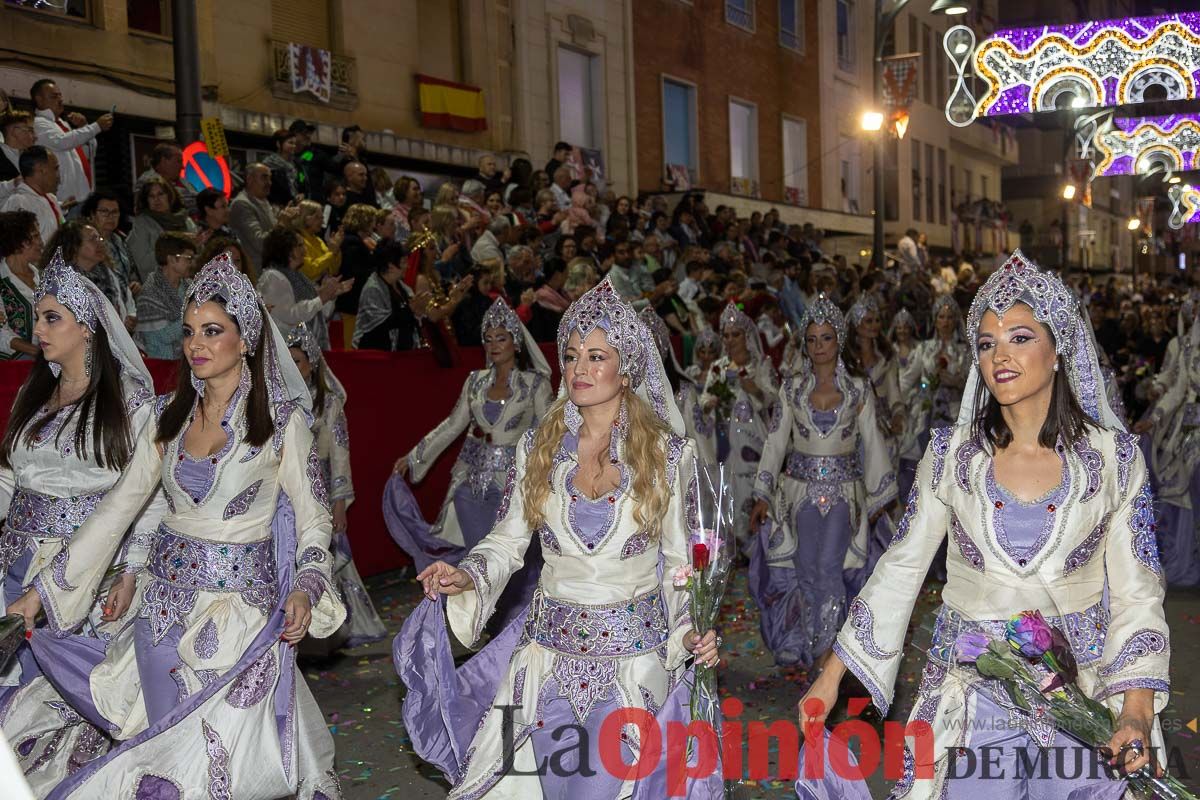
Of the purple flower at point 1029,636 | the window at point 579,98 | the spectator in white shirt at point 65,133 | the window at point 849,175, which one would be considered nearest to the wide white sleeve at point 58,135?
the spectator in white shirt at point 65,133

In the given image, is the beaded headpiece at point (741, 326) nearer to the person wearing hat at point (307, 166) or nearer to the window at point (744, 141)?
the person wearing hat at point (307, 166)

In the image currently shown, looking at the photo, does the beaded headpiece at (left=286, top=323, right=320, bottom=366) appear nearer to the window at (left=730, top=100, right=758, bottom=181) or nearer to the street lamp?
the street lamp

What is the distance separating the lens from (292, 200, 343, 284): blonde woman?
9.97 metres

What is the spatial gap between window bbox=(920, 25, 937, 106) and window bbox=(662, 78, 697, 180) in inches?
606

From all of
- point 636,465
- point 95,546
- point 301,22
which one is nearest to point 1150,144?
point 301,22

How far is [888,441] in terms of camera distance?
7.39 m

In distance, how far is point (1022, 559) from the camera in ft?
11.8

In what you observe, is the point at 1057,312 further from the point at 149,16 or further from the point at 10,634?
the point at 149,16

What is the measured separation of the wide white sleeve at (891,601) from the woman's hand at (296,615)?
1794mm

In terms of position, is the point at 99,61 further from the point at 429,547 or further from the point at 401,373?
the point at 429,547

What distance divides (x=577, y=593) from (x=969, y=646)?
1.29 m

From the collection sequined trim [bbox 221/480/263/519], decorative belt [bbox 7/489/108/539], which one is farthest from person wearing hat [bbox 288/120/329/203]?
sequined trim [bbox 221/480/263/519]

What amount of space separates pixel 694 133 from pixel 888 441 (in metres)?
19.0

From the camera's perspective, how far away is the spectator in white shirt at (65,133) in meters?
9.73
